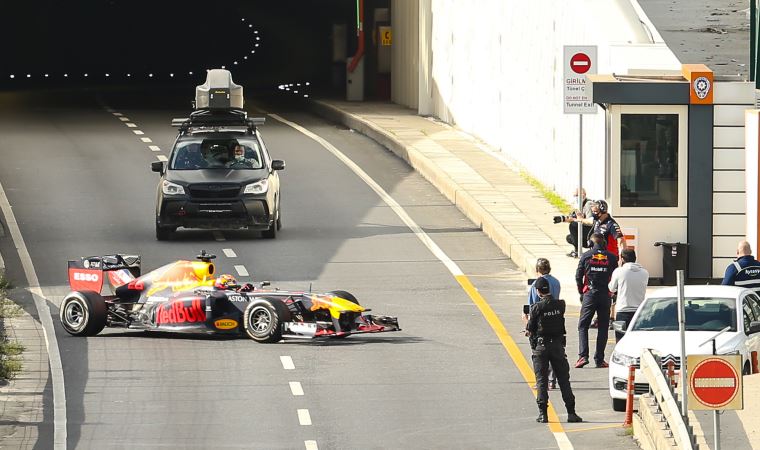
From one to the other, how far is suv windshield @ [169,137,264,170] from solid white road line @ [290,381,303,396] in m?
11.0

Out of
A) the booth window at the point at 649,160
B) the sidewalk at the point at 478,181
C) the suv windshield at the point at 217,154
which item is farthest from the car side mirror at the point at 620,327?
the suv windshield at the point at 217,154

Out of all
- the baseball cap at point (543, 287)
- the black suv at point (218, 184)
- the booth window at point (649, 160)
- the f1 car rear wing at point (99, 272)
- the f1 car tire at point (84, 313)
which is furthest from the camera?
the black suv at point (218, 184)

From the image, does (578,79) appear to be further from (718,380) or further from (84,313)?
(718,380)

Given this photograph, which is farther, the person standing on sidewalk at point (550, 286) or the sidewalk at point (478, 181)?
the sidewalk at point (478, 181)

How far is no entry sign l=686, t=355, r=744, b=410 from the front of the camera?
642 inches

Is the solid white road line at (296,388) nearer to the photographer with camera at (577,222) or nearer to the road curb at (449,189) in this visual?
the road curb at (449,189)

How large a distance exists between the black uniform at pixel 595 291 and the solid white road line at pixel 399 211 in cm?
360

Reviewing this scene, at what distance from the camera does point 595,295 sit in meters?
22.7

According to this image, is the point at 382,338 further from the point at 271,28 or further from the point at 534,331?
the point at 271,28

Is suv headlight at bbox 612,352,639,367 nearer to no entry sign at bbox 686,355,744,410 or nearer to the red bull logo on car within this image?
no entry sign at bbox 686,355,744,410

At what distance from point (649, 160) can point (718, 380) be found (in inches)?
490

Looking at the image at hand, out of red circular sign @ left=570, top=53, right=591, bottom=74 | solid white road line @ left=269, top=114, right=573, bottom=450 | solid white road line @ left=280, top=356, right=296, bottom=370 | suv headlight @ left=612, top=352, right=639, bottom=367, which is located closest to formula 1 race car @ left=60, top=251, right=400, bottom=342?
solid white road line @ left=280, top=356, right=296, bottom=370

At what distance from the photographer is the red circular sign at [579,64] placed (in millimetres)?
28344

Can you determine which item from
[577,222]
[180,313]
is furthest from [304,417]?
[577,222]
